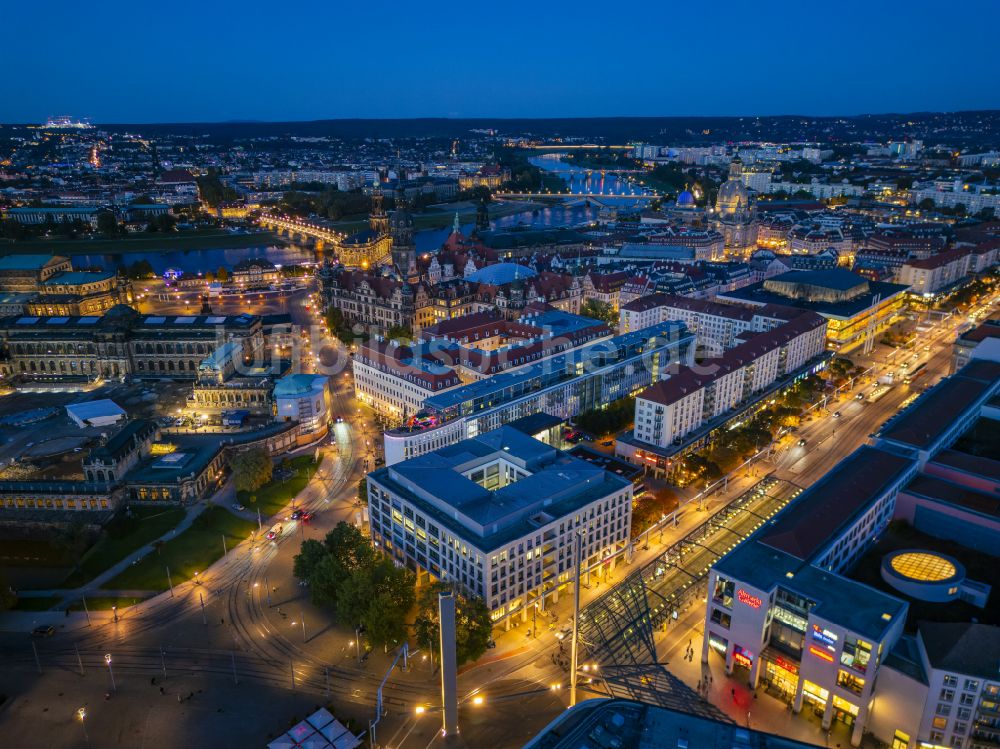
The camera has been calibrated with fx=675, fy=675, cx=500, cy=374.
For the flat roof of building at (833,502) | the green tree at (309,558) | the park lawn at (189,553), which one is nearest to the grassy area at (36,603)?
the park lawn at (189,553)

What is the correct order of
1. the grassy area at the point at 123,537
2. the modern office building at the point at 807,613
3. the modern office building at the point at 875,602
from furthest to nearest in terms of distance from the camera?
the grassy area at the point at 123,537 → the modern office building at the point at 807,613 → the modern office building at the point at 875,602

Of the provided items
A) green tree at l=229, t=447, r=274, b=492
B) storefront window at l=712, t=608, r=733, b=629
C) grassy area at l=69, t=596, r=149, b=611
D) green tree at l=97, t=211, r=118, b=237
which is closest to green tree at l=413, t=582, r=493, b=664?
storefront window at l=712, t=608, r=733, b=629

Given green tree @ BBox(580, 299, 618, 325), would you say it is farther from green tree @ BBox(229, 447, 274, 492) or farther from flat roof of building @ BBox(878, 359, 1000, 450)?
green tree @ BBox(229, 447, 274, 492)

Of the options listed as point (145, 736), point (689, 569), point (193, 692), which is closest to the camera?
point (145, 736)

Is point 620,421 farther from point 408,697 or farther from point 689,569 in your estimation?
point 408,697

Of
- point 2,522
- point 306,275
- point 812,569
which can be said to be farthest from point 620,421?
point 306,275

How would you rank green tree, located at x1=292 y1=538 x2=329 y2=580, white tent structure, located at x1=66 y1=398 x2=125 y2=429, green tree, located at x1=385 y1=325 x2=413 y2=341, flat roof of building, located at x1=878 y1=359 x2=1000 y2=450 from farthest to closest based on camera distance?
green tree, located at x1=385 y1=325 x2=413 y2=341 → white tent structure, located at x1=66 y1=398 x2=125 y2=429 → flat roof of building, located at x1=878 y1=359 x2=1000 y2=450 → green tree, located at x1=292 y1=538 x2=329 y2=580

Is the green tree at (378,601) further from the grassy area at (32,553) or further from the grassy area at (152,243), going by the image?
the grassy area at (152,243)
